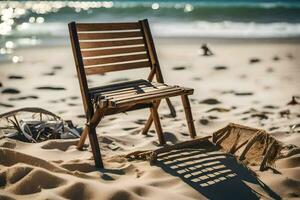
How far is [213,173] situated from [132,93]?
3.65ft

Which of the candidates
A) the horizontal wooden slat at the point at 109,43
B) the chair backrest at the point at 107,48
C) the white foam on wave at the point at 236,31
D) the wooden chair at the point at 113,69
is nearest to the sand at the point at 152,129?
the wooden chair at the point at 113,69

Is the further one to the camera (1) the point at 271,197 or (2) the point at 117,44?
(2) the point at 117,44

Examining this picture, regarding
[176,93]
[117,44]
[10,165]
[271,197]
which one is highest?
[117,44]

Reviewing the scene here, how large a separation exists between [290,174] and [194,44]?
11.1m

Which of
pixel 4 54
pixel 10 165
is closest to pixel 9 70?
pixel 4 54

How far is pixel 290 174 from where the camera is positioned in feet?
11.2

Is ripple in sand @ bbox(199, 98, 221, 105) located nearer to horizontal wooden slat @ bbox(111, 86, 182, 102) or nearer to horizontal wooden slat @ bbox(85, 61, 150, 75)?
horizontal wooden slat @ bbox(85, 61, 150, 75)

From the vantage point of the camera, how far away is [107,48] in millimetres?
4398

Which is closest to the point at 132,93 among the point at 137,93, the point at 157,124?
the point at 137,93

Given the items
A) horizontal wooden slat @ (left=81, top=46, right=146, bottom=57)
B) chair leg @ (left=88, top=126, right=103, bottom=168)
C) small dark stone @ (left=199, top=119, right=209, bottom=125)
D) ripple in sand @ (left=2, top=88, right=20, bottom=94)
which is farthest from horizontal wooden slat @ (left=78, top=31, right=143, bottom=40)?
ripple in sand @ (left=2, top=88, right=20, bottom=94)

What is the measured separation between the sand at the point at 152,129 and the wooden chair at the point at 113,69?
0.35m

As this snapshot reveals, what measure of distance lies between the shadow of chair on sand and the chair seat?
2.21 ft

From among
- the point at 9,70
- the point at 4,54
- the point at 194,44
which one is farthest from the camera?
the point at 194,44

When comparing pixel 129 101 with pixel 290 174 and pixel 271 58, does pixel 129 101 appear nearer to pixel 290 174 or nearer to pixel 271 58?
pixel 290 174
